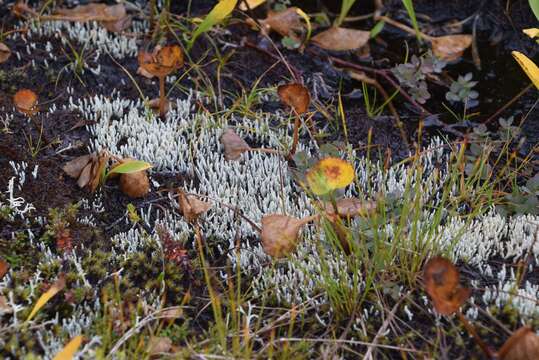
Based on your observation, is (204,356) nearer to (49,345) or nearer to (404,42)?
(49,345)

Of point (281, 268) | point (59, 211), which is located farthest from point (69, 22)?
point (281, 268)

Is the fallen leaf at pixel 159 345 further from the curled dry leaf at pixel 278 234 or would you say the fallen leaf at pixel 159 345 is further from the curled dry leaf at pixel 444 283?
the curled dry leaf at pixel 444 283

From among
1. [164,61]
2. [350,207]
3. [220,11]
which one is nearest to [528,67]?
[350,207]

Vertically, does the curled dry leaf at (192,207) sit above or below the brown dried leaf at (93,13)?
below

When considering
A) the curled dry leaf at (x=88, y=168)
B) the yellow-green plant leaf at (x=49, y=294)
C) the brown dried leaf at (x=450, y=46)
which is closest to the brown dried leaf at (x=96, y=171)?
the curled dry leaf at (x=88, y=168)

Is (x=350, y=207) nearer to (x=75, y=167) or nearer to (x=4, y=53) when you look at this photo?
(x=75, y=167)

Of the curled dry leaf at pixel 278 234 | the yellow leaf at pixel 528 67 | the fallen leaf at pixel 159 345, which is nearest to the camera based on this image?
the fallen leaf at pixel 159 345
